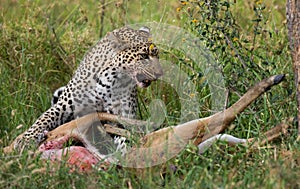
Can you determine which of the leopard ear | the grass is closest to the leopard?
the leopard ear

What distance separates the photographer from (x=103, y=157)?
15.7 ft

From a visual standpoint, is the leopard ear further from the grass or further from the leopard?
the grass

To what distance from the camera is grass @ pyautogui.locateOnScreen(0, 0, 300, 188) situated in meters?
4.09

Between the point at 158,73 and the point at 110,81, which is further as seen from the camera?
the point at 110,81

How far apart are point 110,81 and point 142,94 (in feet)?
2.64

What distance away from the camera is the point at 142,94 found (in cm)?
616

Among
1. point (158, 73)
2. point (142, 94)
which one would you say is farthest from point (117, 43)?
point (142, 94)

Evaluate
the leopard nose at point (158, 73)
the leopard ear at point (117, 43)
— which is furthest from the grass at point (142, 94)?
the leopard ear at point (117, 43)

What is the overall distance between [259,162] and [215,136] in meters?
0.36

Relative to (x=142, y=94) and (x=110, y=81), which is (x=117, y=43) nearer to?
(x=110, y=81)

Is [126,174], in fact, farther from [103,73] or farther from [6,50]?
[6,50]

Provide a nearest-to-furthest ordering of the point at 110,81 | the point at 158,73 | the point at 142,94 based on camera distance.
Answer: the point at 158,73 → the point at 110,81 → the point at 142,94

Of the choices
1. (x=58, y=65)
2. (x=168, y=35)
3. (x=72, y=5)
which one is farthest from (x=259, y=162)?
(x=72, y=5)

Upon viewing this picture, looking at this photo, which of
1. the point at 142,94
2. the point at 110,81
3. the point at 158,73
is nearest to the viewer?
the point at 158,73
